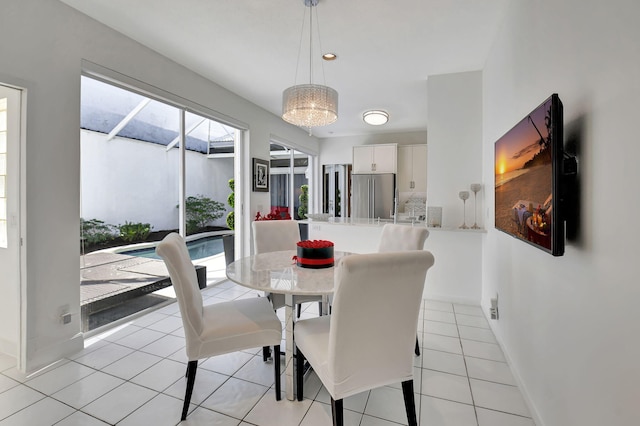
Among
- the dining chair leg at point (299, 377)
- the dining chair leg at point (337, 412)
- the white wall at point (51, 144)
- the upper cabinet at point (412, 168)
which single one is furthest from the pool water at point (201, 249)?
the upper cabinet at point (412, 168)

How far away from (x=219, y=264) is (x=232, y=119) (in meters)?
2.08

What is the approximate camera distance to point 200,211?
13.0 feet

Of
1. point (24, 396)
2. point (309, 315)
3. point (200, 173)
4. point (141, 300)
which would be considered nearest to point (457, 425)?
point (309, 315)

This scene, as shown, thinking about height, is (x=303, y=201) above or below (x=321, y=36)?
below

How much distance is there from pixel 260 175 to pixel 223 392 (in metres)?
3.35

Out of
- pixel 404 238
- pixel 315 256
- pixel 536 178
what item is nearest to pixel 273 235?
pixel 315 256

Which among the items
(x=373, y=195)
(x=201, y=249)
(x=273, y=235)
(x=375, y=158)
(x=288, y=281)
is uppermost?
(x=375, y=158)

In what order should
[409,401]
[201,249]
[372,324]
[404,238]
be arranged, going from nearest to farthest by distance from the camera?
[372,324] → [409,401] → [404,238] → [201,249]

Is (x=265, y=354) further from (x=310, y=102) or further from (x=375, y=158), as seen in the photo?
(x=375, y=158)

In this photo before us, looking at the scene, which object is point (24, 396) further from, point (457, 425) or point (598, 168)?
point (598, 168)

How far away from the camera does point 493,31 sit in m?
2.64

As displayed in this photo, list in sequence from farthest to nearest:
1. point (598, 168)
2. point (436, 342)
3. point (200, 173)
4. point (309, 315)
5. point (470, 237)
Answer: point (200, 173) < point (470, 237) < point (309, 315) < point (436, 342) < point (598, 168)

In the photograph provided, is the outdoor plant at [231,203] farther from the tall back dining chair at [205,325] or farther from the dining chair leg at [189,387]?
the dining chair leg at [189,387]

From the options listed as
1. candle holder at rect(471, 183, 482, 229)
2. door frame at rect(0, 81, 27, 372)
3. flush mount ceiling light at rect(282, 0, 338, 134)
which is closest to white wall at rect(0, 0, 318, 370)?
door frame at rect(0, 81, 27, 372)
